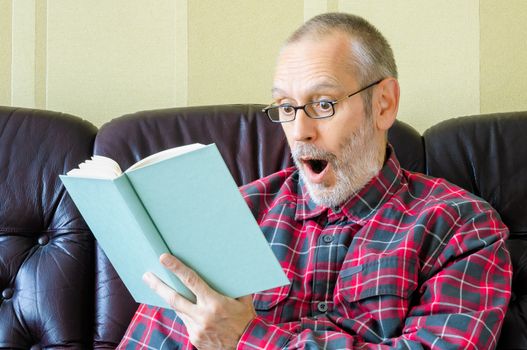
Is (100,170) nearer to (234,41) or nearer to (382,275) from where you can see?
(382,275)

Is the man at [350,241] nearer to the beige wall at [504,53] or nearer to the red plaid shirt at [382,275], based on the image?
the red plaid shirt at [382,275]

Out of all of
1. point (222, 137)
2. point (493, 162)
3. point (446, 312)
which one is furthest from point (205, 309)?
point (493, 162)

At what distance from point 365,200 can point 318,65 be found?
0.98ft

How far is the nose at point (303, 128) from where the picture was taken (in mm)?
1443

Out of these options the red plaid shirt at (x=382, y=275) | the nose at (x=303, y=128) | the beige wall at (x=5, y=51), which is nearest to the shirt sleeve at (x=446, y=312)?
the red plaid shirt at (x=382, y=275)

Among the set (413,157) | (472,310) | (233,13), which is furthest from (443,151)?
(233,13)

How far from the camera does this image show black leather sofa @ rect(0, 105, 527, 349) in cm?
168

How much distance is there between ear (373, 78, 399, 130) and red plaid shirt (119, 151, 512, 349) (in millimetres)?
88

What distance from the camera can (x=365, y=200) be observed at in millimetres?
1504

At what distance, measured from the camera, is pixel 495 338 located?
127cm

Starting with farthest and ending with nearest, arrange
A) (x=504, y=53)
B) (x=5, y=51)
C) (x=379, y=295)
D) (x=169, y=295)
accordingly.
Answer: (x=5, y=51) < (x=504, y=53) < (x=379, y=295) < (x=169, y=295)

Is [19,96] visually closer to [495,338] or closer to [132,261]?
[132,261]

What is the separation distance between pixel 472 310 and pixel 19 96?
1486 mm

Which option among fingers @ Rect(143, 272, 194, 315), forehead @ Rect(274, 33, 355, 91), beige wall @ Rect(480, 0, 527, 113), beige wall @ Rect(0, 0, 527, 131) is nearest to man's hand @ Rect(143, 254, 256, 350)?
fingers @ Rect(143, 272, 194, 315)
